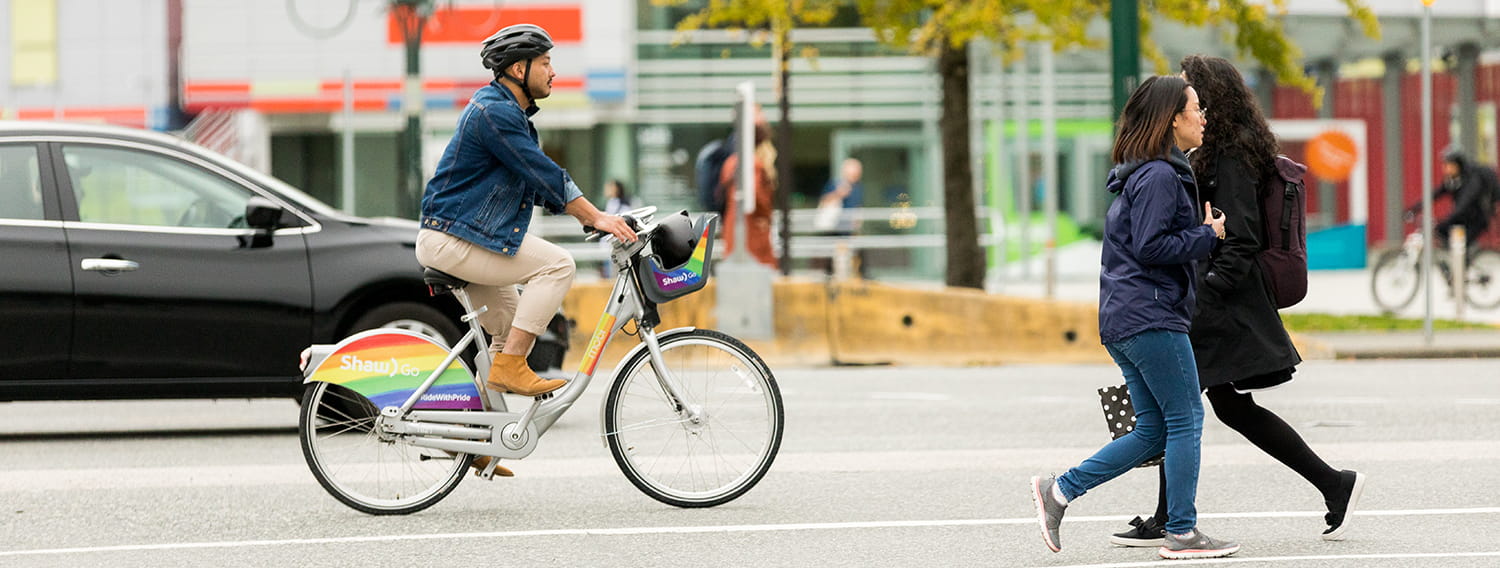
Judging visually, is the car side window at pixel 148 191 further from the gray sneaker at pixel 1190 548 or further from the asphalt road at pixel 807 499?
the gray sneaker at pixel 1190 548

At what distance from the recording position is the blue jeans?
5844 mm

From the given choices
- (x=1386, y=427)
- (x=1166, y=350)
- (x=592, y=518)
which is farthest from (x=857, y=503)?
(x=1386, y=427)

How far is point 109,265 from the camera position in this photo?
9211 millimetres

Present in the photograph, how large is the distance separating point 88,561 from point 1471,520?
4.56 m

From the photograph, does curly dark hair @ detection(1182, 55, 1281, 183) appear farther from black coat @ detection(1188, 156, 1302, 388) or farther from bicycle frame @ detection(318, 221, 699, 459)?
bicycle frame @ detection(318, 221, 699, 459)

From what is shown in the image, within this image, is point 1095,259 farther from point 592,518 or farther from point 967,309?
point 592,518

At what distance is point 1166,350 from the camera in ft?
19.1

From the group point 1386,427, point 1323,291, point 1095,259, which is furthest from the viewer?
point 1095,259

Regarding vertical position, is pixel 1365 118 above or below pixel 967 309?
above

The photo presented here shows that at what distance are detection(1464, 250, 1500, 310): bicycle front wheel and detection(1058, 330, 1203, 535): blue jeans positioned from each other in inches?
546

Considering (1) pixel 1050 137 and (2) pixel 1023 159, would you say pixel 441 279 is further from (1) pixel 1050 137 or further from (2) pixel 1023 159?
(1) pixel 1050 137

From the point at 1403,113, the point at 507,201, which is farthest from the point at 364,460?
the point at 1403,113

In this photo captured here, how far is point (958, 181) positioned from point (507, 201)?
455 inches

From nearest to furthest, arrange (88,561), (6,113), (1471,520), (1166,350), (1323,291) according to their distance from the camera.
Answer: (1166,350) < (88,561) < (1471,520) < (1323,291) < (6,113)
